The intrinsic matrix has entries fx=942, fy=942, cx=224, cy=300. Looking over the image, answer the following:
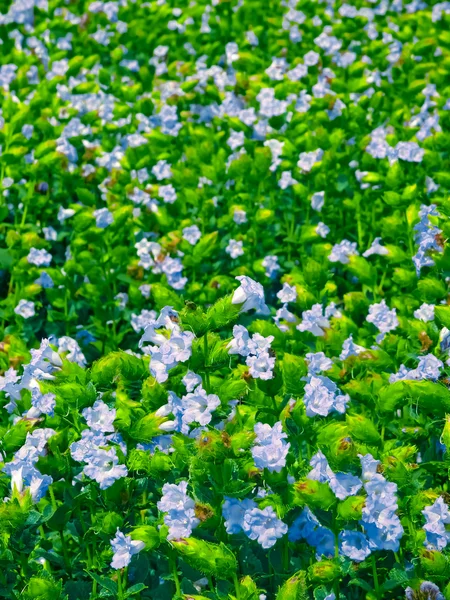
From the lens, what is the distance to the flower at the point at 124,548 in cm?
236

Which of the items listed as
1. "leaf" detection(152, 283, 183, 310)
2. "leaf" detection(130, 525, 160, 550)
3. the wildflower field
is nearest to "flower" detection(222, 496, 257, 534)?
the wildflower field

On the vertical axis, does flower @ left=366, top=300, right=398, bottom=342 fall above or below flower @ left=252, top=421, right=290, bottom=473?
below

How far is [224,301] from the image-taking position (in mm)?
2496

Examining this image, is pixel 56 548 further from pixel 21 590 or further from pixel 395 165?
pixel 395 165

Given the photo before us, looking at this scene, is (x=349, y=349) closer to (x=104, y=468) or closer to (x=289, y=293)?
(x=289, y=293)

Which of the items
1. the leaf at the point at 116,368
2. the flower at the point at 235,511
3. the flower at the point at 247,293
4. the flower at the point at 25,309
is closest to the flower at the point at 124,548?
the flower at the point at 235,511

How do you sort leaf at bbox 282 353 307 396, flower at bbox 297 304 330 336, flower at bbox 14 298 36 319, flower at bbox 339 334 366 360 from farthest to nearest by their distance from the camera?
1. flower at bbox 14 298 36 319
2. flower at bbox 297 304 330 336
3. flower at bbox 339 334 366 360
4. leaf at bbox 282 353 307 396

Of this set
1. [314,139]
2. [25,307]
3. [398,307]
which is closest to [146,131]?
[314,139]

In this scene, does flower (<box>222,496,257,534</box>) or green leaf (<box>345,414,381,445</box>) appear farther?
green leaf (<box>345,414,381,445</box>)

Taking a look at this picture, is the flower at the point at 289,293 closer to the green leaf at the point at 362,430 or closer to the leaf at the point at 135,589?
the green leaf at the point at 362,430

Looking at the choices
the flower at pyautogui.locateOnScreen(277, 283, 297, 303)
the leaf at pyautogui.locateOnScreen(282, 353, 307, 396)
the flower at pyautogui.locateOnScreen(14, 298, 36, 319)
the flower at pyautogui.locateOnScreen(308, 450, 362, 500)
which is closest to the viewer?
the flower at pyautogui.locateOnScreen(308, 450, 362, 500)

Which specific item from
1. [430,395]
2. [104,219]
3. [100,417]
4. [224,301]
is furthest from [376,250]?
[100,417]

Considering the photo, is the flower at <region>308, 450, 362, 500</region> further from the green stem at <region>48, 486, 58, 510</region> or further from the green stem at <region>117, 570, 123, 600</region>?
the green stem at <region>48, 486, 58, 510</region>

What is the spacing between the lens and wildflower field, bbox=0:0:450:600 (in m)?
2.35
